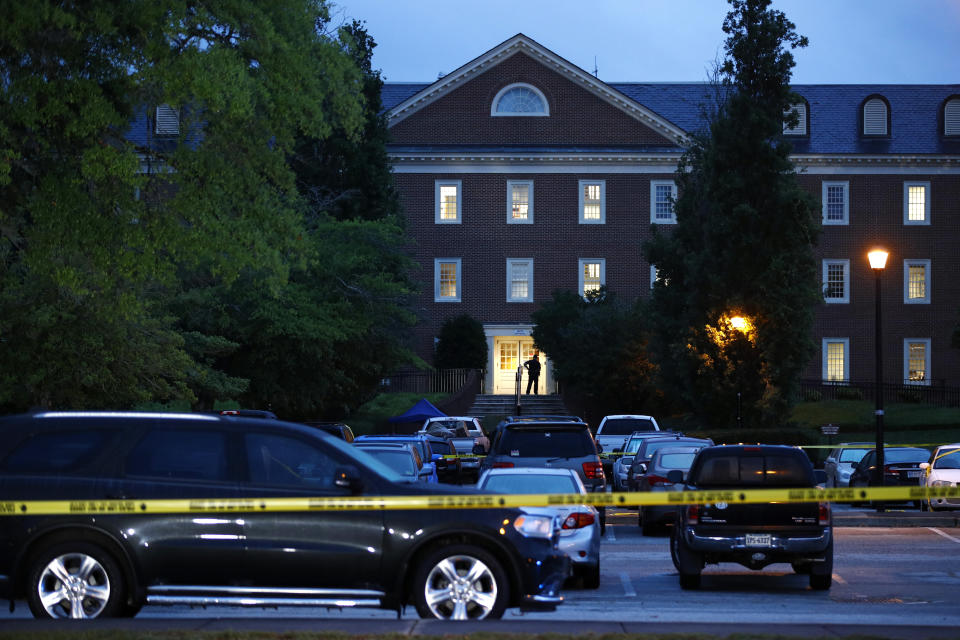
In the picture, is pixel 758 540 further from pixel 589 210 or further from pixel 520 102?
pixel 520 102

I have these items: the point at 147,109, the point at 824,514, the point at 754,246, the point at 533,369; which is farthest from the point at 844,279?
the point at 824,514

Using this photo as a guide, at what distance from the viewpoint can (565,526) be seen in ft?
46.9

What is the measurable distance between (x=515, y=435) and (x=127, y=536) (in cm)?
998

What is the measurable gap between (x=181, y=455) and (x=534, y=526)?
295cm

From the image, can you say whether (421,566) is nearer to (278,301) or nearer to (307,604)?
(307,604)

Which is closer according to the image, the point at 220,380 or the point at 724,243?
the point at 220,380

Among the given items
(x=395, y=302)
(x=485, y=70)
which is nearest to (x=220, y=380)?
(x=395, y=302)

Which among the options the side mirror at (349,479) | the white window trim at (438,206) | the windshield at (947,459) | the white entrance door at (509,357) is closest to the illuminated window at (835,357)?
the white entrance door at (509,357)

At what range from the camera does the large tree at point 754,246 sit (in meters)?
38.3

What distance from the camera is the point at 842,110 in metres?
62.7

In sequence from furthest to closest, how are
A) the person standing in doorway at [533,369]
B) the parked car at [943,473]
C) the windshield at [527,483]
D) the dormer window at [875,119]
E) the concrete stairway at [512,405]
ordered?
the dormer window at [875,119] < the concrete stairway at [512,405] < the person standing in doorway at [533,369] < the parked car at [943,473] < the windshield at [527,483]

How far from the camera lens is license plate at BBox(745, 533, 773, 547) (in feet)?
46.6

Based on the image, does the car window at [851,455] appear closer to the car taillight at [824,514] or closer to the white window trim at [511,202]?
the car taillight at [824,514]

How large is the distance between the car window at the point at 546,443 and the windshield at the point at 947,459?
10464mm
